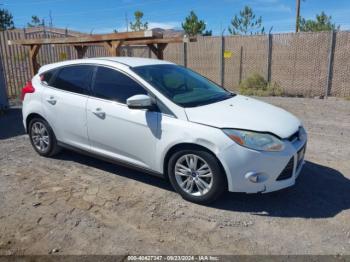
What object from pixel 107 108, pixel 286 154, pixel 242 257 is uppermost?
pixel 107 108

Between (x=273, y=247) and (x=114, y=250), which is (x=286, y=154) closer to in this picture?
(x=273, y=247)

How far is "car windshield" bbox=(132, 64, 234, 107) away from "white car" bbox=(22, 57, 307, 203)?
2 cm

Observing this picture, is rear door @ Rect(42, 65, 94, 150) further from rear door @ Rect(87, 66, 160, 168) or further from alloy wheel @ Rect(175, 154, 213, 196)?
alloy wheel @ Rect(175, 154, 213, 196)

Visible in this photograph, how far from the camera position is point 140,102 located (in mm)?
3799

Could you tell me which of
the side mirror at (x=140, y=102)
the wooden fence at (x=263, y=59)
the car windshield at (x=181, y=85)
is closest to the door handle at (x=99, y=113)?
the side mirror at (x=140, y=102)

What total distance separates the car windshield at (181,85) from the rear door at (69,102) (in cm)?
88

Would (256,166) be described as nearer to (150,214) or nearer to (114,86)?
(150,214)

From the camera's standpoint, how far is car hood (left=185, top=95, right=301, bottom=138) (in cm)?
357

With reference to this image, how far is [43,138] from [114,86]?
181 cm

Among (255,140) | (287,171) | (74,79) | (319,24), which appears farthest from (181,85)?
(319,24)

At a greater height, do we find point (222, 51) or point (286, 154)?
point (222, 51)

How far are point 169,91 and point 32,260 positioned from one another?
235cm

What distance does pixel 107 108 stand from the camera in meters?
4.24

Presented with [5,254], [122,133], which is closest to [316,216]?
[122,133]
